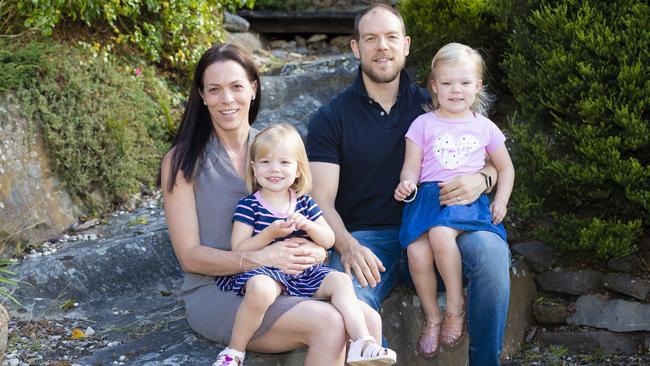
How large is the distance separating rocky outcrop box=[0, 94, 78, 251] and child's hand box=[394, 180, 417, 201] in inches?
98.1

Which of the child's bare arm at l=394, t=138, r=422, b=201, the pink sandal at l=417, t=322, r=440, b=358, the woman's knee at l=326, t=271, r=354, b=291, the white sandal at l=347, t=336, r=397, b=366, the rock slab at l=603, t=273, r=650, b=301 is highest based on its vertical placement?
the child's bare arm at l=394, t=138, r=422, b=201

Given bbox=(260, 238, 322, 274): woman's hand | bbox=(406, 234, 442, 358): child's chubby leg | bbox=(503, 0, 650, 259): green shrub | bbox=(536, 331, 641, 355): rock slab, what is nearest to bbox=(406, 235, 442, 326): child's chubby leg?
bbox=(406, 234, 442, 358): child's chubby leg

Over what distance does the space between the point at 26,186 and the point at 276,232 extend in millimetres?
2580

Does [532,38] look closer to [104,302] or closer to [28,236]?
[104,302]

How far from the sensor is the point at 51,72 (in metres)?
5.49

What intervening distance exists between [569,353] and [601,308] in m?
0.29

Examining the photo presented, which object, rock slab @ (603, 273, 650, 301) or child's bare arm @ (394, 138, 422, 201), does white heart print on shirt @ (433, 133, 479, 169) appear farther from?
rock slab @ (603, 273, 650, 301)

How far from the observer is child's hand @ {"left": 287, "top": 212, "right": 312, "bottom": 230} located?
3.20 meters

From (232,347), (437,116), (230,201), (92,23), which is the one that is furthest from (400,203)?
(92,23)

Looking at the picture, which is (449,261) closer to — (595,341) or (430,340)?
(430,340)

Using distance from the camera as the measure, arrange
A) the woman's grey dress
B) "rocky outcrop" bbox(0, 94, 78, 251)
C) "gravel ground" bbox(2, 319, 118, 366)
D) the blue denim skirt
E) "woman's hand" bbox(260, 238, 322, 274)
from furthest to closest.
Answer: "rocky outcrop" bbox(0, 94, 78, 251), "gravel ground" bbox(2, 319, 118, 366), the blue denim skirt, the woman's grey dress, "woman's hand" bbox(260, 238, 322, 274)

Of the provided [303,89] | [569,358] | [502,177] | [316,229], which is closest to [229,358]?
[316,229]

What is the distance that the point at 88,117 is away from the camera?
18.0ft

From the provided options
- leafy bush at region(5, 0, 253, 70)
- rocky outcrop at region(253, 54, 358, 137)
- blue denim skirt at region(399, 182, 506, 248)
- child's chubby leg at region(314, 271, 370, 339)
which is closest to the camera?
child's chubby leg at region(314, 271, 370, 339)
